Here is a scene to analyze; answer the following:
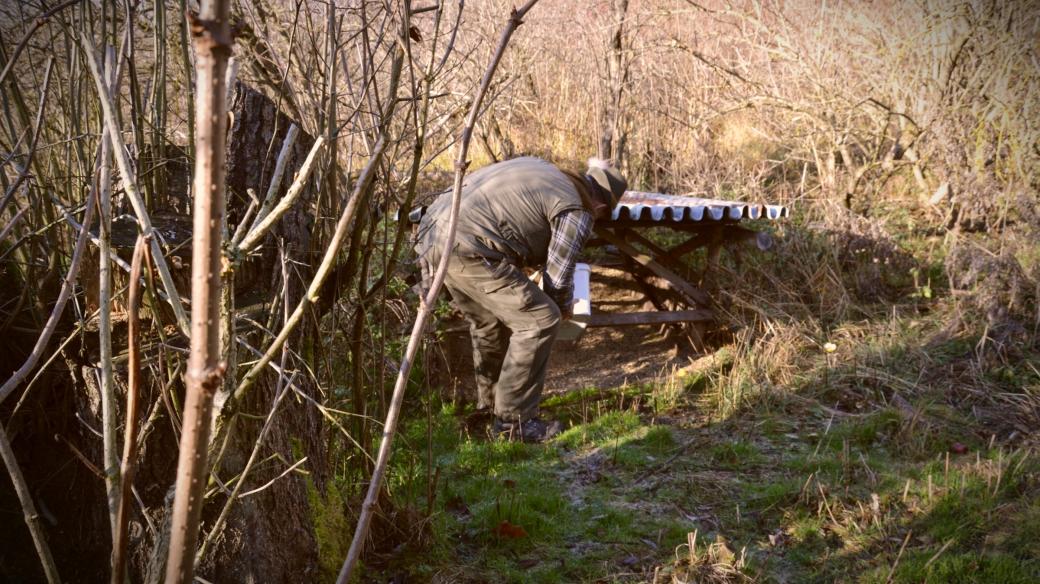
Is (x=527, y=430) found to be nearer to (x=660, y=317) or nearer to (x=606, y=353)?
(x=660, y=317)

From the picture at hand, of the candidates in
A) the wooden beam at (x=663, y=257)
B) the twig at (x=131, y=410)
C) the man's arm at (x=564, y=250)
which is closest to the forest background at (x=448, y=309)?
the twig at (x=131, y=410)

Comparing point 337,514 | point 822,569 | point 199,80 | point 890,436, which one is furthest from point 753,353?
point 199,80

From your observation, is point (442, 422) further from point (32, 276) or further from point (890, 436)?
point (32, 276)

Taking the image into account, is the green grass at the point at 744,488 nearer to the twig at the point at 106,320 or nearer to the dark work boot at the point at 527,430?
the dark work boot at the point at 527,430

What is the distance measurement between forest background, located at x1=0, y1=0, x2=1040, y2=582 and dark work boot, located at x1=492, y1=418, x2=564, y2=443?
18 cm

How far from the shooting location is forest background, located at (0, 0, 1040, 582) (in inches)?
79.7

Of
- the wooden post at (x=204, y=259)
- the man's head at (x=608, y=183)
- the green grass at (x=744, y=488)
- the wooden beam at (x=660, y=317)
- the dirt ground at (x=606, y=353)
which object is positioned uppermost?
the man's head at (x=608, y=183)

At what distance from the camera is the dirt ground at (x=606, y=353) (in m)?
6.45

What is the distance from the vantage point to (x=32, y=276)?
2398 mm

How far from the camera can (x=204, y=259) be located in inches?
29.7

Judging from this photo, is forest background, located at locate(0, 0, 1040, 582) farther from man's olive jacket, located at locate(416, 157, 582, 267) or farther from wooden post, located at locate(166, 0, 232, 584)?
man's olive jacket, located at locate(416, 157, 582, 267)

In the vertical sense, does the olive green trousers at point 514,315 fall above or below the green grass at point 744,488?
above

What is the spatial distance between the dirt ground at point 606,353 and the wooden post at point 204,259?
4.93 metres

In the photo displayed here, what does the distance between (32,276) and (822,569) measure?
10.7 ft
